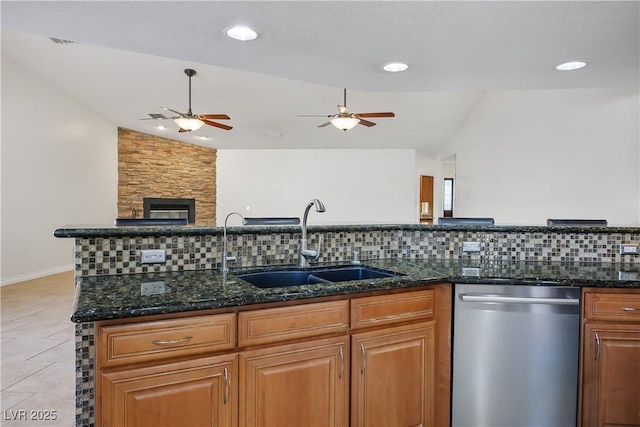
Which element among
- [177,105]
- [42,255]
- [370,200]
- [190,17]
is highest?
[177,105]

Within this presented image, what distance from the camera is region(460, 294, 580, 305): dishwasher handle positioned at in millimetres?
1831

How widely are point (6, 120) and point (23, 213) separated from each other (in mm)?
1348

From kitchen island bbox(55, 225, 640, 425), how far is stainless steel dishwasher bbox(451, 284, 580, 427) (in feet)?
0.36

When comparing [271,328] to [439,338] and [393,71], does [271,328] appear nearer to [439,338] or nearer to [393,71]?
[439,338]

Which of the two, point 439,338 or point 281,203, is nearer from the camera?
point 439,338

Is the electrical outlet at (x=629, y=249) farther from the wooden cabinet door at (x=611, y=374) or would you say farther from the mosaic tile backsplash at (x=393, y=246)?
the wooden cabinet door at (x=611, y=374)

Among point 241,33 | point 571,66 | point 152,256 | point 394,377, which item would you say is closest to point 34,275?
point 152,256

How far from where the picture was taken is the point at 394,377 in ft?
5.65

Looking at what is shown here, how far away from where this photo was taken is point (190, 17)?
1.77 meters

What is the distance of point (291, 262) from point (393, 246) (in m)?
0.74

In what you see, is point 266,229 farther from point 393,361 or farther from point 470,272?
point 470,272

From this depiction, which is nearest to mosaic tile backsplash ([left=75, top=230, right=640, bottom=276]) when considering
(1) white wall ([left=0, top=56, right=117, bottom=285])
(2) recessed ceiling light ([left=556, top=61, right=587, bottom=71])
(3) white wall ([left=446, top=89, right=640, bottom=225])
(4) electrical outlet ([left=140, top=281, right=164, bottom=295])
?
(4) electrical outlet ([left=140, top=281, right=164, bottom=295])

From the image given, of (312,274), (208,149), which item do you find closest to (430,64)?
(312,274)

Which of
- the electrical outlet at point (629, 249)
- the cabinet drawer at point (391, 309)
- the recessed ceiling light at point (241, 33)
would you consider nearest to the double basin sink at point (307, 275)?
the cabinet drawer at point (391, 309)
